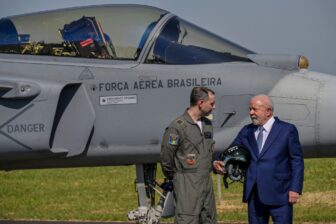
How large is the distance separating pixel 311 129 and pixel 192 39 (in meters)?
1.72

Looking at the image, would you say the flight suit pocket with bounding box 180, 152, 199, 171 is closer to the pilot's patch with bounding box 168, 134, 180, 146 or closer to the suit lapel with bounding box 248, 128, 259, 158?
the pilot's patch with bounding box 168, 134, 180, 146

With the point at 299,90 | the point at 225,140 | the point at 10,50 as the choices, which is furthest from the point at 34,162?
the point at 299,90

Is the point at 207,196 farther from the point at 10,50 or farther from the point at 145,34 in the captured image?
the point at 10,50

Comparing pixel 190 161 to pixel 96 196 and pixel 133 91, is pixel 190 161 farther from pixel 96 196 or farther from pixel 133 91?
pixel 96 196

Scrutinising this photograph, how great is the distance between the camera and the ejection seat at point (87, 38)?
11.1m

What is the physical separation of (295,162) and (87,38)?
110 inches

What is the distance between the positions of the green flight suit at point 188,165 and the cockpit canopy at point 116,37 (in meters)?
1.23

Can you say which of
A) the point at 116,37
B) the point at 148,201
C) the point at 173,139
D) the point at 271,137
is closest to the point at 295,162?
the point at 271,137

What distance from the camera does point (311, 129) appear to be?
10.2 metres

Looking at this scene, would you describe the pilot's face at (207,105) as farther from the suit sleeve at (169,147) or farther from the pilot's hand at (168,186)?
the pilot's hand at (168,186)

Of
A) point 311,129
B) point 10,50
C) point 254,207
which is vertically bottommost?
point 254,207

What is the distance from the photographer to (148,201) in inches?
439

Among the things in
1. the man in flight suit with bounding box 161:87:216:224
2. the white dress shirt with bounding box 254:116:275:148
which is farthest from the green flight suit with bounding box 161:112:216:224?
the white dress shirt with bounding box 254:116:275:148

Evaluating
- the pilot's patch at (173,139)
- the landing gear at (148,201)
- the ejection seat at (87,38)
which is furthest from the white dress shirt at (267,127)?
the ejection seat at (87,38)
